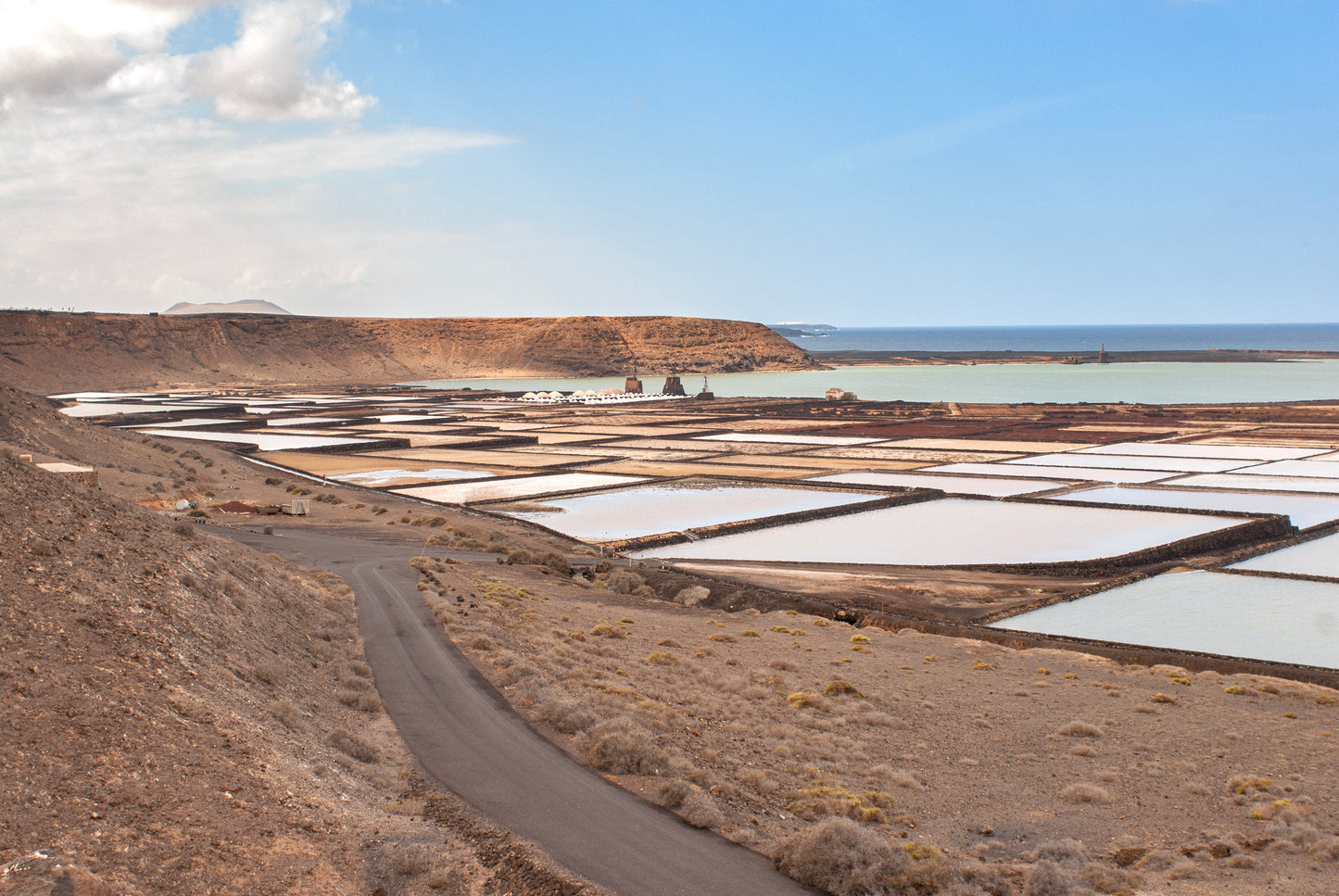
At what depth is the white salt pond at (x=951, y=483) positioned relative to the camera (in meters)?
48.5

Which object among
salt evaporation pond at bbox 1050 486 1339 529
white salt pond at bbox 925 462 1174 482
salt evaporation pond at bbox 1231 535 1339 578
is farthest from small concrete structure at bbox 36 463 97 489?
white salt pond at bbox 925 462 1174 482

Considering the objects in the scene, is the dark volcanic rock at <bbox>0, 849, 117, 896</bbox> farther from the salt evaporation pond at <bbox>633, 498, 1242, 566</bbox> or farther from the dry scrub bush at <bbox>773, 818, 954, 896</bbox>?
the salt evaporation pond at <bbox>633, 498, 1242, 566</bbox>

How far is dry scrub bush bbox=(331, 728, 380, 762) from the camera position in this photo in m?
14.0

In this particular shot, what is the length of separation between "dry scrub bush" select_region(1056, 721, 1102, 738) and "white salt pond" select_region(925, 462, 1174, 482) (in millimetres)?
37118

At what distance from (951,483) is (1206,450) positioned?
79.9 ft

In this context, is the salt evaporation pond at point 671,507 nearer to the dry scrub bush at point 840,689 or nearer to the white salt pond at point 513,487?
the white salt pond at point 513,487

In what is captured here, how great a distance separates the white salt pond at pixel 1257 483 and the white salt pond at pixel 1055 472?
177 centimetres

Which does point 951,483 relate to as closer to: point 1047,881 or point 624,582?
point 624,582

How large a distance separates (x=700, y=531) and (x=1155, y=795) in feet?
80.8

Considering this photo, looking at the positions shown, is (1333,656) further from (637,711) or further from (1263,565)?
(637,711)

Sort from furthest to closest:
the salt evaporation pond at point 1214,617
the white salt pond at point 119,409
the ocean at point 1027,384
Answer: the ocean at point 1027,384 → the white salt pond at point 119,409 → the salt evaporation pond at point 1214,617

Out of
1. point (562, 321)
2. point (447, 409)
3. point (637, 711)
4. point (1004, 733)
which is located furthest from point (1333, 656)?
point (562, 321)

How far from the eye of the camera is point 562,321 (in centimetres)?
19912

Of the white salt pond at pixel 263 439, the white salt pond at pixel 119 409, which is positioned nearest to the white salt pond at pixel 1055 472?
the white salt pond at pixel 263 439
